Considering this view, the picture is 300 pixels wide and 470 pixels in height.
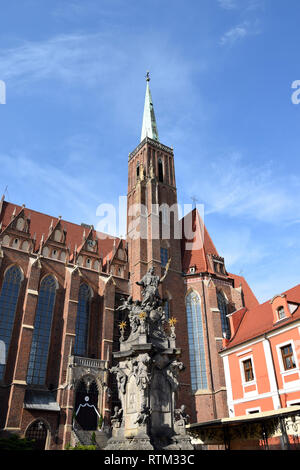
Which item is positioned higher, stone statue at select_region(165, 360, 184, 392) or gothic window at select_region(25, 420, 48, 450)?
stone statue at select_region(165, 360, 184, 392)

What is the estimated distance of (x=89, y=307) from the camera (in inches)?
1318

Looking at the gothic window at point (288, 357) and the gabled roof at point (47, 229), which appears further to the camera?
the gabled roof at point (47, 229)

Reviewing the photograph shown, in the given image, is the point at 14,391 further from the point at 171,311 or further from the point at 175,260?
the point at 175,260

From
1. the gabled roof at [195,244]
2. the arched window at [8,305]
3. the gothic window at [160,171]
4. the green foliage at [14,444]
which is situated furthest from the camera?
the gothic window at [160,171]

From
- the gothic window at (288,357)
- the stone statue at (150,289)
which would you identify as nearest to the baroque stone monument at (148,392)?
the stone statue at (150,289)

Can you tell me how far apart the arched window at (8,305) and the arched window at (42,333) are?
6.49 ft

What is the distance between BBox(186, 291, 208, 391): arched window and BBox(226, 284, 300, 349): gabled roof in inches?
189

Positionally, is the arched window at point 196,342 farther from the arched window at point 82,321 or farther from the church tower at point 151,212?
the arched window at point 82,321

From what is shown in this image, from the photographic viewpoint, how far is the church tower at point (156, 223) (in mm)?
35000

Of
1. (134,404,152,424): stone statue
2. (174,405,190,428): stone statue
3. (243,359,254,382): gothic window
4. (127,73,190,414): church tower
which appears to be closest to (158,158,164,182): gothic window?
(127,73,190,414): church tower

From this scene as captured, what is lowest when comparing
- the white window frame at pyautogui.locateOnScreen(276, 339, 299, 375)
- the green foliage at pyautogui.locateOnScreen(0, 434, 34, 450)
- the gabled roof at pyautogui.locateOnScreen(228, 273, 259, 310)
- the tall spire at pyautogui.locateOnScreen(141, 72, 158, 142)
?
the green foliage at pyautogui.locateOnScreen(0, 434, 34, 450)

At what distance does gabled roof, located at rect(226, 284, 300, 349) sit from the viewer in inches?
934

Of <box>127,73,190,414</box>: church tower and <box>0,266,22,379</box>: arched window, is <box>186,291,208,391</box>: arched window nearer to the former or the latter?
<box>127,73,190,414</box>: church tower
